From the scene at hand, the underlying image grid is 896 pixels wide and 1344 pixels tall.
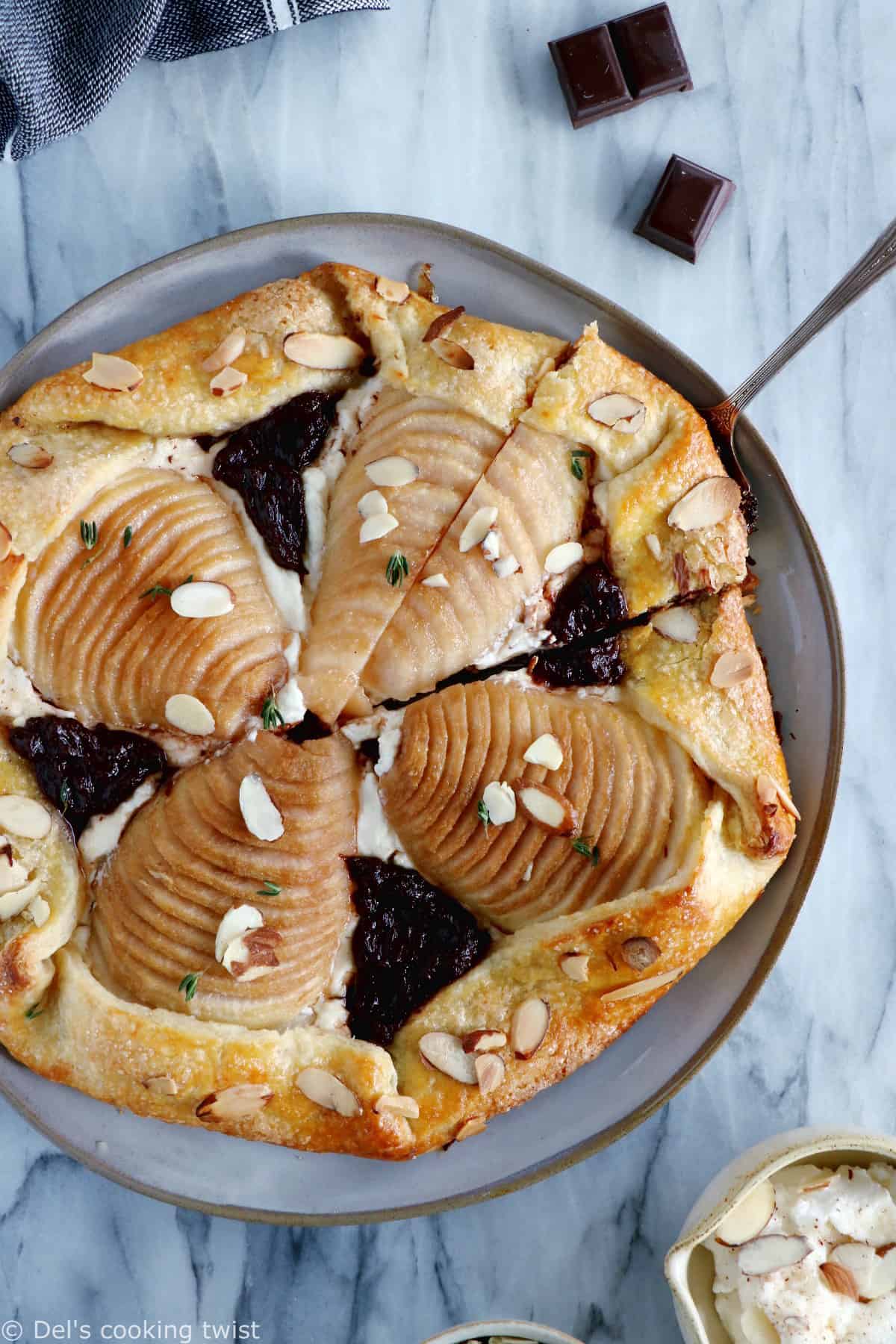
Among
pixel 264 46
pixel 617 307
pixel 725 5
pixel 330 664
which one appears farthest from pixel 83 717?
pixel 725 5

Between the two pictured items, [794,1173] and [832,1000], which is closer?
[794,1173]

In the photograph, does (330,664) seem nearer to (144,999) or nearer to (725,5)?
(144,999)

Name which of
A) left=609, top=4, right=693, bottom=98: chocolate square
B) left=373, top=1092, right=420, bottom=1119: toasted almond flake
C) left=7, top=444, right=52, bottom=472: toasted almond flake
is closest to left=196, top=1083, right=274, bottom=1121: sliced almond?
left=373, top=1092, right=420, bottom=1119: toasted almond flake

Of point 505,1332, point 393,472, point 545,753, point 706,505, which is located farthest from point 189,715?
point 505,1332

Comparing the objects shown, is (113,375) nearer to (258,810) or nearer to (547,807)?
(258,810)

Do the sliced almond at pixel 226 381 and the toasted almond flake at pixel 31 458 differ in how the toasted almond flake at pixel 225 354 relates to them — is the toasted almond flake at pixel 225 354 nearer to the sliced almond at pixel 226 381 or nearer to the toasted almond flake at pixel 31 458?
the sliced almond at pixel 226 381

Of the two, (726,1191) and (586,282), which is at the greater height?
(586,282)
